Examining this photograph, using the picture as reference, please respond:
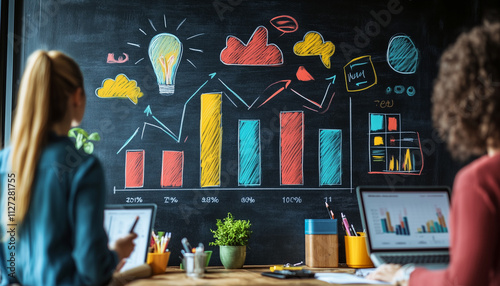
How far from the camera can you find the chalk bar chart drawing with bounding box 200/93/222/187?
2520mm

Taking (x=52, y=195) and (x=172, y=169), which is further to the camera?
(x=172, y=169)

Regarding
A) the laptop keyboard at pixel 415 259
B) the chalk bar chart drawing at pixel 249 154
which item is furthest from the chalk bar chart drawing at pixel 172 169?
the laptop keyboard at pixel 415 259

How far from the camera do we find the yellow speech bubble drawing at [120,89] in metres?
2.52

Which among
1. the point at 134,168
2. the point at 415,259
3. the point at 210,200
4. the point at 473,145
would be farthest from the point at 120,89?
the point at 473,145

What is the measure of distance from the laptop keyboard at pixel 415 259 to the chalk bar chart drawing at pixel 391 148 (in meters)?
0.70

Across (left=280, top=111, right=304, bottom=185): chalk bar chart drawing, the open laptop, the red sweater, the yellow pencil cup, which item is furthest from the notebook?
the red sweater

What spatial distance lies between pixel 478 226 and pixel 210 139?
5.69ft

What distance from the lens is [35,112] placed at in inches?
50.1

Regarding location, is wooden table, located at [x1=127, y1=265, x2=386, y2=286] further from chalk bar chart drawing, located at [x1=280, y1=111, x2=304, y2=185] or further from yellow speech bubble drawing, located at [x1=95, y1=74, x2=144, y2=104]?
yellow speech bubble drawing, located at [x1=95, y1=74, x2=144, y2=104]

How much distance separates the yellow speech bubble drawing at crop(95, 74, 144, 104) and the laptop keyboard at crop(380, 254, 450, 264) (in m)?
1.50

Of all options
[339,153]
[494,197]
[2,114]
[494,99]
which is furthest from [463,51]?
[2,114]

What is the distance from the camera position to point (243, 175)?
2.54 m

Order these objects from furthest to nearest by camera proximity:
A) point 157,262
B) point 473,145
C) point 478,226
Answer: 1. point 157,262
2. point 473,145
3. point 478,226

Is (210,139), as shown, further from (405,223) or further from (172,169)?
(405,223)
